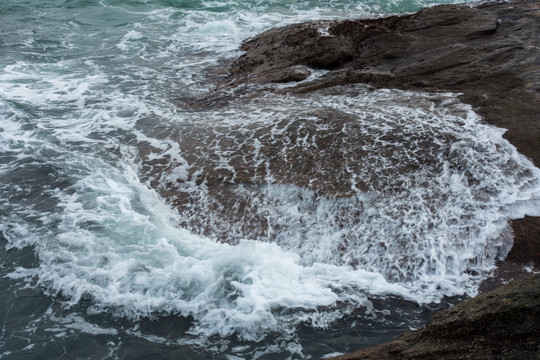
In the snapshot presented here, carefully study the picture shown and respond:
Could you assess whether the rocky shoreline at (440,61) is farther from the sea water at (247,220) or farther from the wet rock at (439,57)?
the sea water at (247,220)

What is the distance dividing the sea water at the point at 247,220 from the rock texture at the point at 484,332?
1310 millimetres

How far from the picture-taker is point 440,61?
8.30m

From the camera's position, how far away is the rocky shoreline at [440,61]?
6.64 m

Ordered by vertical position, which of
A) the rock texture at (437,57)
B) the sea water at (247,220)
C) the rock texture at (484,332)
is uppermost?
the rock texture at (437,57)

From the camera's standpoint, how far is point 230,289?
507cm

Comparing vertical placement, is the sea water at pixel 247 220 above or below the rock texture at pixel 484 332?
below

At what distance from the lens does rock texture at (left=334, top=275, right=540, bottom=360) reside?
8.54 feet

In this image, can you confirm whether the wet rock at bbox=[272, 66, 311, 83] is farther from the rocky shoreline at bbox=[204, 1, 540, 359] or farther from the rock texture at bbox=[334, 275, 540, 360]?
the rock texture at bbox=[334, 275, 540, 360]

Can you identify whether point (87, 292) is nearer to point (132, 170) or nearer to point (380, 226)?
point (132, 170)

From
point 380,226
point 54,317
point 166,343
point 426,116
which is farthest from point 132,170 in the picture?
point 426,116

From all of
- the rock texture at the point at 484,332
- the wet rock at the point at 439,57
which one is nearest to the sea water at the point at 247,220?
the wet rock at the point at 439,57

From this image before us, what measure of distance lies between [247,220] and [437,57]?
16.4ft

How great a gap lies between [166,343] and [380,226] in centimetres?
288

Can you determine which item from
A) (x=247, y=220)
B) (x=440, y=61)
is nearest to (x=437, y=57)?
(x=440, y=61)
